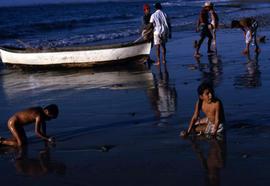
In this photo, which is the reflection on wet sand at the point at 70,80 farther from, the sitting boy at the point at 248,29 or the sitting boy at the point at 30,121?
the sitting boy at the point at 30,121

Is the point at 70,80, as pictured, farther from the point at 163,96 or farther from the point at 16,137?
the point at 16,137

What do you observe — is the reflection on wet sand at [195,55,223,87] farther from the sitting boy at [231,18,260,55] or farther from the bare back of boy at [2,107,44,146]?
the bare back of boy at [2,107,44,146]

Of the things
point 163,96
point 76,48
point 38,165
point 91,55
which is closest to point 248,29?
point 91,55

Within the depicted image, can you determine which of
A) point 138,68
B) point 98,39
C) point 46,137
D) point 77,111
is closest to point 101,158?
point 46,137

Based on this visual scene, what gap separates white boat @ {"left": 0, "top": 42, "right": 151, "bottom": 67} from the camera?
1535cm

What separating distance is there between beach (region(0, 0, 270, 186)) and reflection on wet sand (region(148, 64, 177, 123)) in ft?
0.06

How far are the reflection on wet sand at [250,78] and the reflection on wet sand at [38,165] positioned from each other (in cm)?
495

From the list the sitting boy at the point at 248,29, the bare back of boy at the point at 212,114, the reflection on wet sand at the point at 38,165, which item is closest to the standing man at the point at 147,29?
the sitting boy at the point at 248,29

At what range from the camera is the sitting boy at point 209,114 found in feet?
24.1

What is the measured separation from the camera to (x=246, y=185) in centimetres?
561

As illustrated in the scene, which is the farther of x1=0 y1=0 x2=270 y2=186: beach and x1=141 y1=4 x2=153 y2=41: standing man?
x1=141 y1=4 x2=153 y2=41: standing man

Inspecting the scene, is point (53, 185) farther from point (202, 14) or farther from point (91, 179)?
point (202, 14)

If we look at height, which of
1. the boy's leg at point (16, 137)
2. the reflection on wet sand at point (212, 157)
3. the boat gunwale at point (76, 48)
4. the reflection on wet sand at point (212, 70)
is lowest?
the reflection on wet sand at point (212, 70)

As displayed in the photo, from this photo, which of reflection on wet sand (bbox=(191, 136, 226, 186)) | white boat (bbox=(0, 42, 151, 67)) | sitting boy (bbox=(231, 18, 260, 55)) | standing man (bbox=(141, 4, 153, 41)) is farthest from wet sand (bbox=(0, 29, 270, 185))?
sitting boy (bbox=(231, 18, 260, 55))
